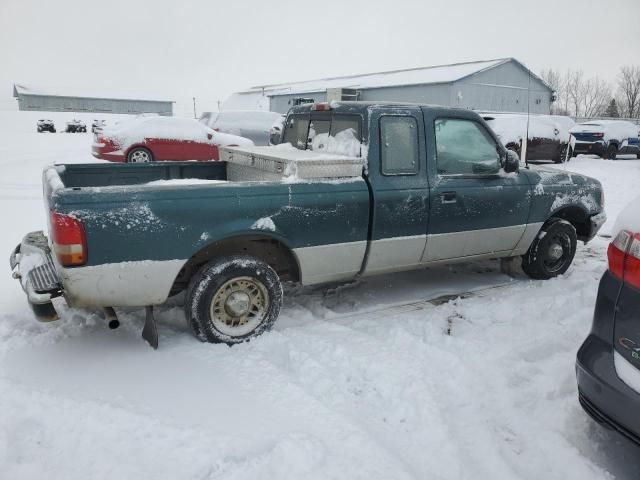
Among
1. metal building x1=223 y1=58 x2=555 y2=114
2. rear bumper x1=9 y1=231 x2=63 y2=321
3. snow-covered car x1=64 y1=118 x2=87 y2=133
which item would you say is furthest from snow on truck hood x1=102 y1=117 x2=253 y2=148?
snow-covered car x1=64 y1=118 x2=87 y2=133

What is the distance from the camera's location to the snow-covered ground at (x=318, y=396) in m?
2.74

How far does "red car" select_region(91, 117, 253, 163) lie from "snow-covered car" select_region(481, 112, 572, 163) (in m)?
8.67

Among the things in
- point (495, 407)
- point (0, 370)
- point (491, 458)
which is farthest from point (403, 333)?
point (0, 370)

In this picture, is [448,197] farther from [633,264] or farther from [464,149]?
[633,264]

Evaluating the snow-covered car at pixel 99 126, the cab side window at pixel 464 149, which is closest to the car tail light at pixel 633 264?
the cab side window at pixel 464 149

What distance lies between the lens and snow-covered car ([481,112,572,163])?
16328 mm

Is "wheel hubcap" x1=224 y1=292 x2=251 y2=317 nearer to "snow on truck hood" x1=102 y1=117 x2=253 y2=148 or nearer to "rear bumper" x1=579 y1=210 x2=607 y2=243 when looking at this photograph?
"rear bumper" x1=579 y1=210 x2=607 y2=243

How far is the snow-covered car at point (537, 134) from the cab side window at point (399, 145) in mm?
12837

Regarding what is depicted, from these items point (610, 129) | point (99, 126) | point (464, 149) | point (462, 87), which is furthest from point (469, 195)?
point (462, 87)

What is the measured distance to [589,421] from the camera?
3170 mm

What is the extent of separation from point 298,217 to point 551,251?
3.19m

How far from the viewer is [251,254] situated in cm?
430

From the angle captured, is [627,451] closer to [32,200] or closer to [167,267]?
[167,267]

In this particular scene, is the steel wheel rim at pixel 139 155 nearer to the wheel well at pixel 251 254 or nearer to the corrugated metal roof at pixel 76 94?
the wheel well at pixel 251 254
